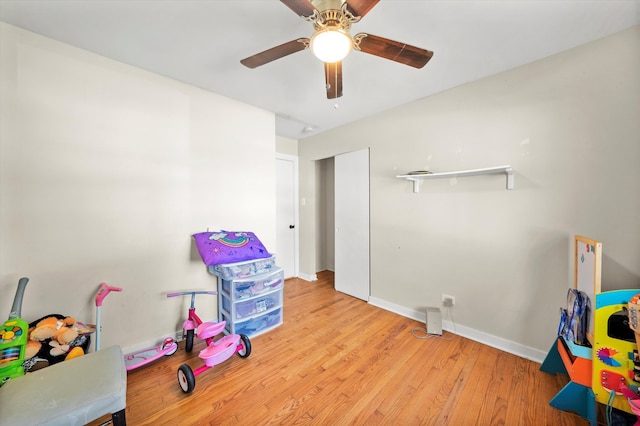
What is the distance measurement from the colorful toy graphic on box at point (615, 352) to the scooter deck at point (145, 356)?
296 cm

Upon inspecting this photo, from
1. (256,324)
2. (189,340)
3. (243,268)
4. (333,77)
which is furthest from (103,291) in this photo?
(333,77)

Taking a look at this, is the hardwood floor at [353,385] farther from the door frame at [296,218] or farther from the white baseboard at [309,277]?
the door frame at [296,218]

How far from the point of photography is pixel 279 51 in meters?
1.40

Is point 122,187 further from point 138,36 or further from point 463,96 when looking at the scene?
point 463,96

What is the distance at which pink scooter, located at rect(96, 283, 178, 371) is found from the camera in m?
1.70

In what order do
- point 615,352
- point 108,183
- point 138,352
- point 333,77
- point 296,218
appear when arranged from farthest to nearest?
1. point 296,218
2. point 138,352
3. point 108,183
4. point 333,77
5. point 615,352

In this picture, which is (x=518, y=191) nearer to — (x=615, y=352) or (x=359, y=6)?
(x=615, y=352)

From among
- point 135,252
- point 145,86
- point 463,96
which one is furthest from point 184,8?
point 463,96

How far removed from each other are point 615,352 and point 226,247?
9.09 ft

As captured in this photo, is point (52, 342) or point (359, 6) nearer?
point (359, 6)

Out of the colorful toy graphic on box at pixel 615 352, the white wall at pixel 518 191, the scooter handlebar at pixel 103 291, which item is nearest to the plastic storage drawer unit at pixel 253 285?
the scooter handlebar at pixel 103 291

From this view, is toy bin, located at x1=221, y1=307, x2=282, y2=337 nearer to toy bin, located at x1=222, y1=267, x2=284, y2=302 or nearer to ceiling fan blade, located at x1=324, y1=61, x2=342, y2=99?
toy bin, located at x1=222, y1=267, x2=284, y2=302

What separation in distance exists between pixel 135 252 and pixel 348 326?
218cm

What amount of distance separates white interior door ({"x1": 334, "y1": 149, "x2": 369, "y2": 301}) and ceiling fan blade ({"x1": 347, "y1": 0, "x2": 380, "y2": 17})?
6.50ft
